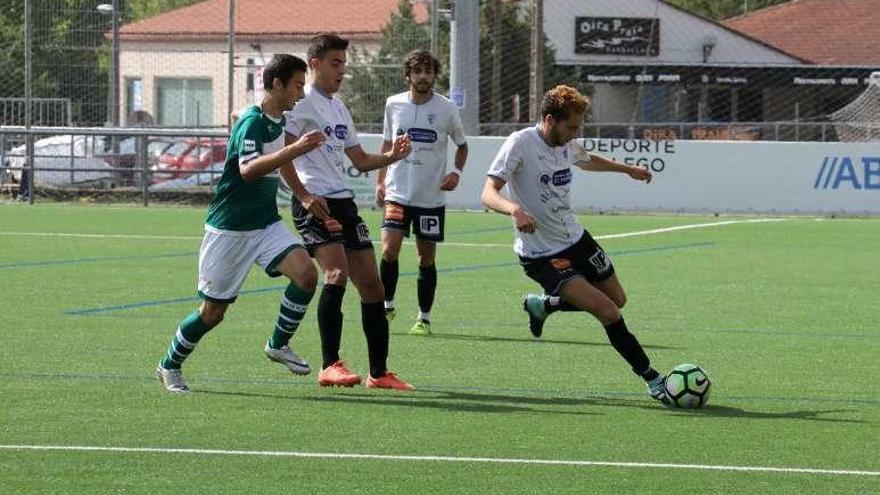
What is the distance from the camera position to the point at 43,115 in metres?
33.7

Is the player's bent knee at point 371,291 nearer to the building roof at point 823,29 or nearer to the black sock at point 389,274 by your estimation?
the black sock at point 389,274

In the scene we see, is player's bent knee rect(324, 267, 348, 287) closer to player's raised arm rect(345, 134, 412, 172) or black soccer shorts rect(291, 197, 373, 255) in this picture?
black soccer shorts rect(291, 197, 373, 255)

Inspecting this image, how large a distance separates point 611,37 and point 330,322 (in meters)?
51.5

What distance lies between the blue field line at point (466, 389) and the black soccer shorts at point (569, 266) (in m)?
0.55

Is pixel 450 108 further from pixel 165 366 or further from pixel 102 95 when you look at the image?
pixel 102 95

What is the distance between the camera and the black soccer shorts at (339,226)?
1010 cm

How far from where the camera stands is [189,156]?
105 ft

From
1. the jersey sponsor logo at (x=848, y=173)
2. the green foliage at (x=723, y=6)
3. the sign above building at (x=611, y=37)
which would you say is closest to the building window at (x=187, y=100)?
the jersey sponsor logo at (x=848, y=173)

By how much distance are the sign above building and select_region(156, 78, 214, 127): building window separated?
24.1 metres

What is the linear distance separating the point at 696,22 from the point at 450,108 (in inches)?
1935

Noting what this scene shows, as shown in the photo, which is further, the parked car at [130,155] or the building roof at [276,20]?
the building roof at [276,20]

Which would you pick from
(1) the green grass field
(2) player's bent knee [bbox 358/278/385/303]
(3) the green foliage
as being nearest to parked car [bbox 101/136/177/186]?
(1) the green grass field

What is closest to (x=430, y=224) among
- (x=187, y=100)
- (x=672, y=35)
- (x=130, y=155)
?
(x=130, y=155)

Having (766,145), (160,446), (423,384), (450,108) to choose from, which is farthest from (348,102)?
(160,446)
